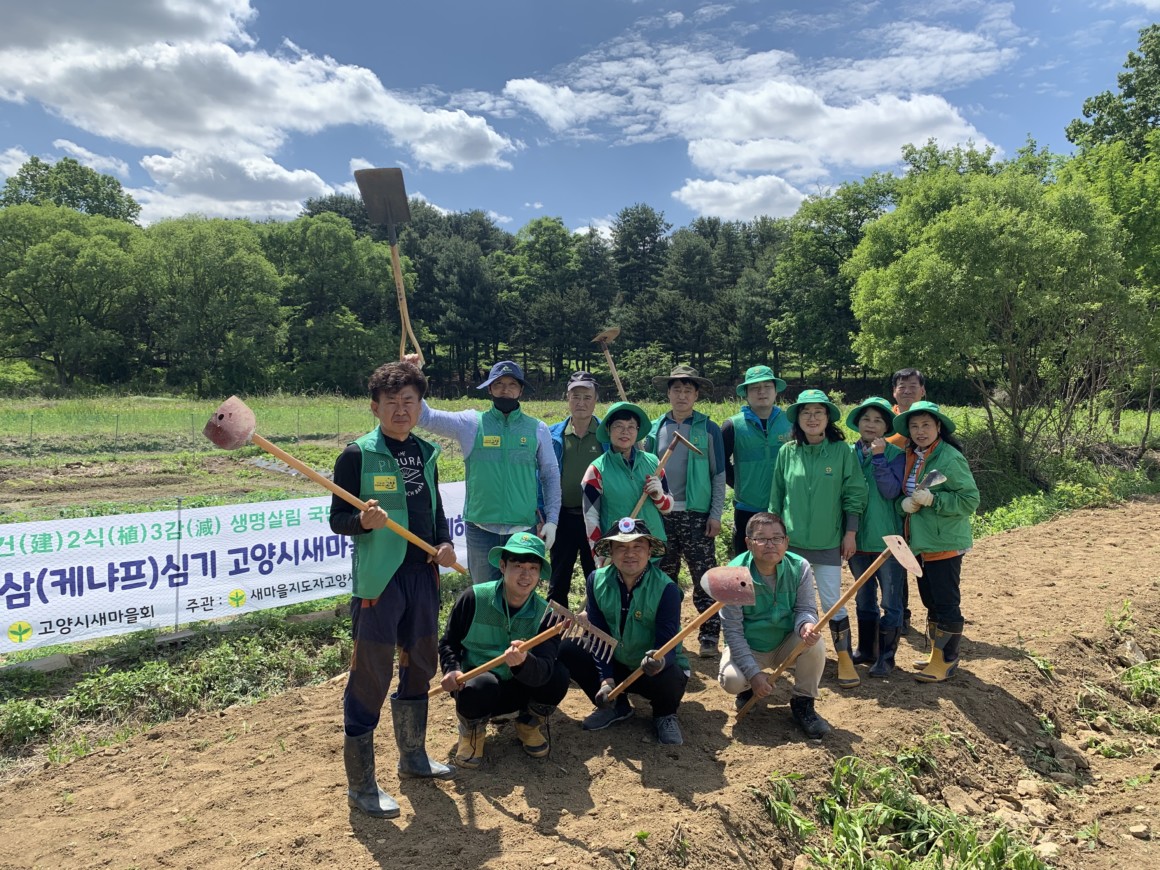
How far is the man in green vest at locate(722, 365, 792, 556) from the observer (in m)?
4.83

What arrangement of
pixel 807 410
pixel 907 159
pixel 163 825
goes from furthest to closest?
pixel 907 159 < pixel 807 410 < pixel 163 825

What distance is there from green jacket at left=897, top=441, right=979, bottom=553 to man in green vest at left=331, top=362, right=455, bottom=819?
2881 mm

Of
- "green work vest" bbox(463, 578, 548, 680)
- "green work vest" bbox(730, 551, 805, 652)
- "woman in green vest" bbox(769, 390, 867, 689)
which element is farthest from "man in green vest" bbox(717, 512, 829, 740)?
"green work vest" bbox(463, 578, 548, 680)

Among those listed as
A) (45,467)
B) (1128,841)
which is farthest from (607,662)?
(45,467)

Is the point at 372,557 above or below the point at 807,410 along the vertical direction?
below

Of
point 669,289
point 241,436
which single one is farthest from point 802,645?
point 669,289

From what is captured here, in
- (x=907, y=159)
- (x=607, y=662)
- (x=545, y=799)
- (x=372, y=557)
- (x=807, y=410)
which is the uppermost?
(x=907, y=159)

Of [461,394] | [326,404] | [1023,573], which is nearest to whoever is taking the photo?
[1023,573]

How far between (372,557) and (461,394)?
4561 centimetres

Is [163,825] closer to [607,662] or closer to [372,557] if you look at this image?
[372,557]

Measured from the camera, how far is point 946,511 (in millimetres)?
4195

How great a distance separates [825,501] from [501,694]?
7.18 feet

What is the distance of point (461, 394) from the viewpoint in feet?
157

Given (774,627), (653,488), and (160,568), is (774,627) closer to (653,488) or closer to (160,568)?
(653,488)
